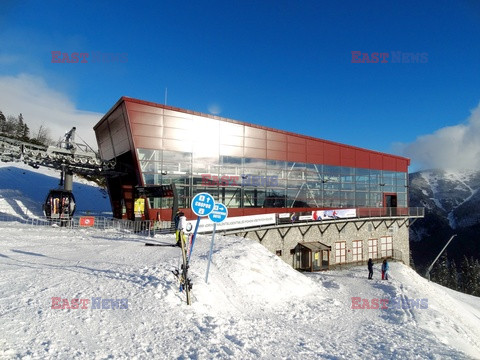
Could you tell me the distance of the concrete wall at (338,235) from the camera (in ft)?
69.9

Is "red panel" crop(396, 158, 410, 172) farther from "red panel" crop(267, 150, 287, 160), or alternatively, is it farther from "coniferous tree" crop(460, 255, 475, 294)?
"coniferous tree" crop(460, 255, 475, 294)

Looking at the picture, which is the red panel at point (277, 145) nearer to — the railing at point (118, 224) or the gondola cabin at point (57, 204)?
the railing at point (118, 224)

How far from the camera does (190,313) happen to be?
670 centimetres

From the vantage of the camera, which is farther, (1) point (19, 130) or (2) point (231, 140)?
(1) point (19, 130)

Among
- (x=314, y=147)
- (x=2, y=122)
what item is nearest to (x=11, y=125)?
(x=2, y=122)

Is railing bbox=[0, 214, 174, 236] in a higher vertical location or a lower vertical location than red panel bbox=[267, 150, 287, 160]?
lower

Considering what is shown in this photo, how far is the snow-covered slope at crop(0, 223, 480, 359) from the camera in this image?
5160mm

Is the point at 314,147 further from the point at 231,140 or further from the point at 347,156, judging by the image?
the point at 231,140

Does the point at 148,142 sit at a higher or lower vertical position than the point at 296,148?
lower

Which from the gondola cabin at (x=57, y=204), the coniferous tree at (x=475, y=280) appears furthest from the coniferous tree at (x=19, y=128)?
the coniferous tree at (x=475, y=280)

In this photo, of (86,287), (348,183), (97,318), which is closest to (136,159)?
(86,287)

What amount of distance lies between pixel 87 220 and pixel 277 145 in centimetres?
1763

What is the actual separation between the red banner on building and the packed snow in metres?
7.68

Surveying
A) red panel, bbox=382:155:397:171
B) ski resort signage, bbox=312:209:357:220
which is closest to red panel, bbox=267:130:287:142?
ski resort signage, bbox=312:209:357:220
